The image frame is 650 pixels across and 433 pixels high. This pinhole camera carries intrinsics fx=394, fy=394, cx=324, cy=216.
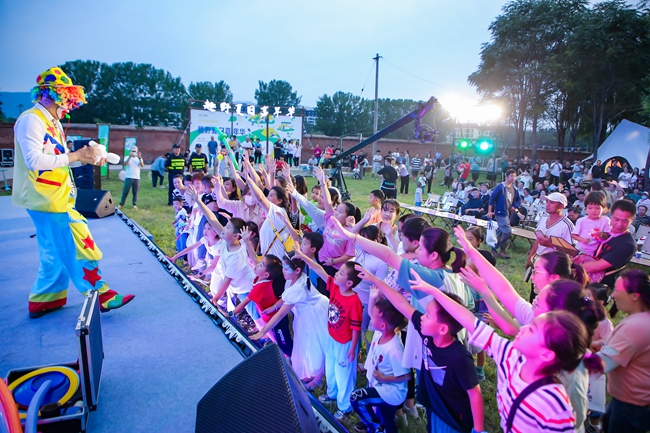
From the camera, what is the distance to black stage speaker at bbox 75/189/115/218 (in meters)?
9.80

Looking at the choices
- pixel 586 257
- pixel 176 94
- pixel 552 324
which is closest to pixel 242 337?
pixel 552 324

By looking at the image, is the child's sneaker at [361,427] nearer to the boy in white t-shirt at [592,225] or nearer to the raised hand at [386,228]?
the raised hand at [386,228]

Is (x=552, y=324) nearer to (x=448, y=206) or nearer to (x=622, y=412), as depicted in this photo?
(x=622, y=412)

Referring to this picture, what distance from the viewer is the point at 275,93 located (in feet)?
187

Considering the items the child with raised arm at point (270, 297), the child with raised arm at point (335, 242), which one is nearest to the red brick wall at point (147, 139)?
the child with raised arm at point (335, 242)

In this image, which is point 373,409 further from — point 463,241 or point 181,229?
point 181,229

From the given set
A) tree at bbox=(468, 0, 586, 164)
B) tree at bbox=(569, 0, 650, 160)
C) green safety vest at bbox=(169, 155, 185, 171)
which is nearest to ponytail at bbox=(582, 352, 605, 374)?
green safety vest at bbox=(169, 155, 185, 171)

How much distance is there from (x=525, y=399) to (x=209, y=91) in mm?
55097

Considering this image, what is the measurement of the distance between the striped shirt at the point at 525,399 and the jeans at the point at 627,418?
1.18 m

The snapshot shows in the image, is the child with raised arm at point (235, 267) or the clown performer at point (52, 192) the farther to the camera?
the child with raised arm at point (235, 267)

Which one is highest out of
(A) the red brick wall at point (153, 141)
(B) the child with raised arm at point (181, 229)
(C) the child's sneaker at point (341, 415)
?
(A) the red brick wall at point (153, 141)

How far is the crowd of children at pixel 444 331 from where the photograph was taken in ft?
5.71

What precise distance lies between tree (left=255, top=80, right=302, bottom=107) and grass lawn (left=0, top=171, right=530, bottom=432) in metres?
41.2

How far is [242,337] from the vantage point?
398 centimetres
